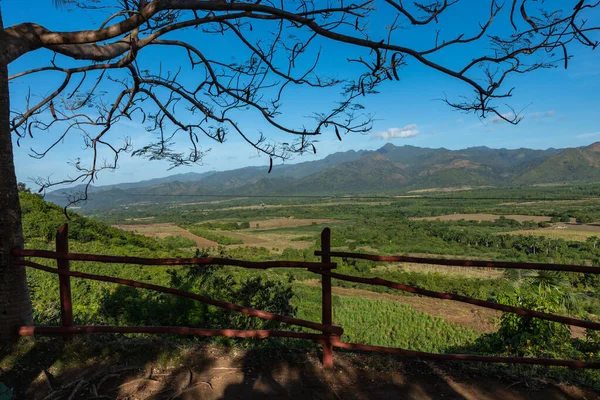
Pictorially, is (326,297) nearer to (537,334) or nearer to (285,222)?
(537,334)

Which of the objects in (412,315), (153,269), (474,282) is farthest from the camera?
(474,282)

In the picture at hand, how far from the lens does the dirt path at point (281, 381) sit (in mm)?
2521

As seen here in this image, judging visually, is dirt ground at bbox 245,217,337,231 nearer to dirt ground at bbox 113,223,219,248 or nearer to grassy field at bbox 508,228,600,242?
dirt ground at bbox 113,223,219,248

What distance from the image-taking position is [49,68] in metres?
3.77

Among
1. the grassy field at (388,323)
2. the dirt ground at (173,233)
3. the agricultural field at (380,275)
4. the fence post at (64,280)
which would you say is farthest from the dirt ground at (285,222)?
the fence post at (64,280)

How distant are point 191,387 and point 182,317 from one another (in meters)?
3.54

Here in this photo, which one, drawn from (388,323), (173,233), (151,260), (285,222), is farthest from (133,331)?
(285,222)

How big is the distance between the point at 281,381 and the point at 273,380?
6 cm

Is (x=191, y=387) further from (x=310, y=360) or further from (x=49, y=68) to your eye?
(x=49, y=68)

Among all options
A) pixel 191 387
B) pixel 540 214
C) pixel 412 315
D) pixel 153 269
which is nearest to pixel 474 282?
pixel 412 315

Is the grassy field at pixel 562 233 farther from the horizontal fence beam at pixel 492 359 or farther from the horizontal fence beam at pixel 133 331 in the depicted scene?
the horizontal fence beam at pixel 133 331

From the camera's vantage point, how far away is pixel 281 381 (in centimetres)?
272

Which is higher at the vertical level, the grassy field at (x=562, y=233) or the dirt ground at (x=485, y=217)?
the dirt ground at (x=485, y=217)

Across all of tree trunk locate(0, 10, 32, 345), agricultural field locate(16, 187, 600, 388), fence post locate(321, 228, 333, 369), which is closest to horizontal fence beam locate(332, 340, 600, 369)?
fence post locate(321, 228, 333, 369)
